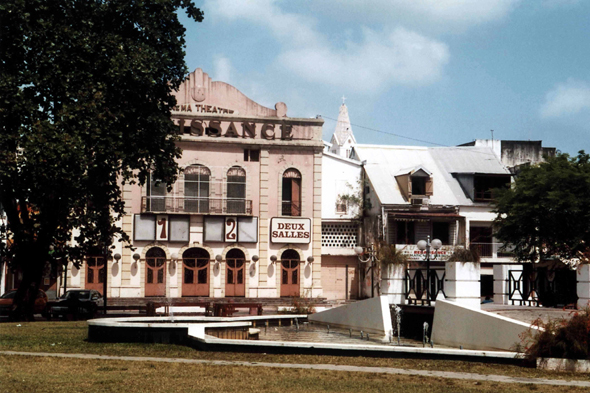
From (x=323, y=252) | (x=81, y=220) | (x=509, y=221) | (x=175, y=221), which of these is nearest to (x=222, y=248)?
(x=175, y=221)

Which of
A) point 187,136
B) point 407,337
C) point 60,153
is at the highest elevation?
point 187,136

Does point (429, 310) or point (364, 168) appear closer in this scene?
point (429, 310)

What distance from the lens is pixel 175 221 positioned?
156 ft

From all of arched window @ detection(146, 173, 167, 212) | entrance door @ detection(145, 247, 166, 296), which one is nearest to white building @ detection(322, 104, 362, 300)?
entrance door @ detection(145, 247, 166, 296)

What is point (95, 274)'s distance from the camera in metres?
46.9

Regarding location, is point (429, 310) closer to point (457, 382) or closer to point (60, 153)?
point (457, 382)

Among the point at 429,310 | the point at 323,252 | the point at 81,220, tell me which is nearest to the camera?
the point at 429,310

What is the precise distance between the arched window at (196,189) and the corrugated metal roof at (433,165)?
11106 mm

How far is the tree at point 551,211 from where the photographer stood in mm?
39500

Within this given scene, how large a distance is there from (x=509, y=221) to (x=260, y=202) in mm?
15188

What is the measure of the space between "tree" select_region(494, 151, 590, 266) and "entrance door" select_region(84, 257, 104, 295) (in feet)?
75.5

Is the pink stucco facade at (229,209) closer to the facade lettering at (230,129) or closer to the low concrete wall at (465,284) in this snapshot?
the facade lettering at (230,129)

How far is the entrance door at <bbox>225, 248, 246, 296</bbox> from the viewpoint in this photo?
157 ft

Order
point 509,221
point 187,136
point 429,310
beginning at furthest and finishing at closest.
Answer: point 187,136 < point 509,221 < point 429,310
